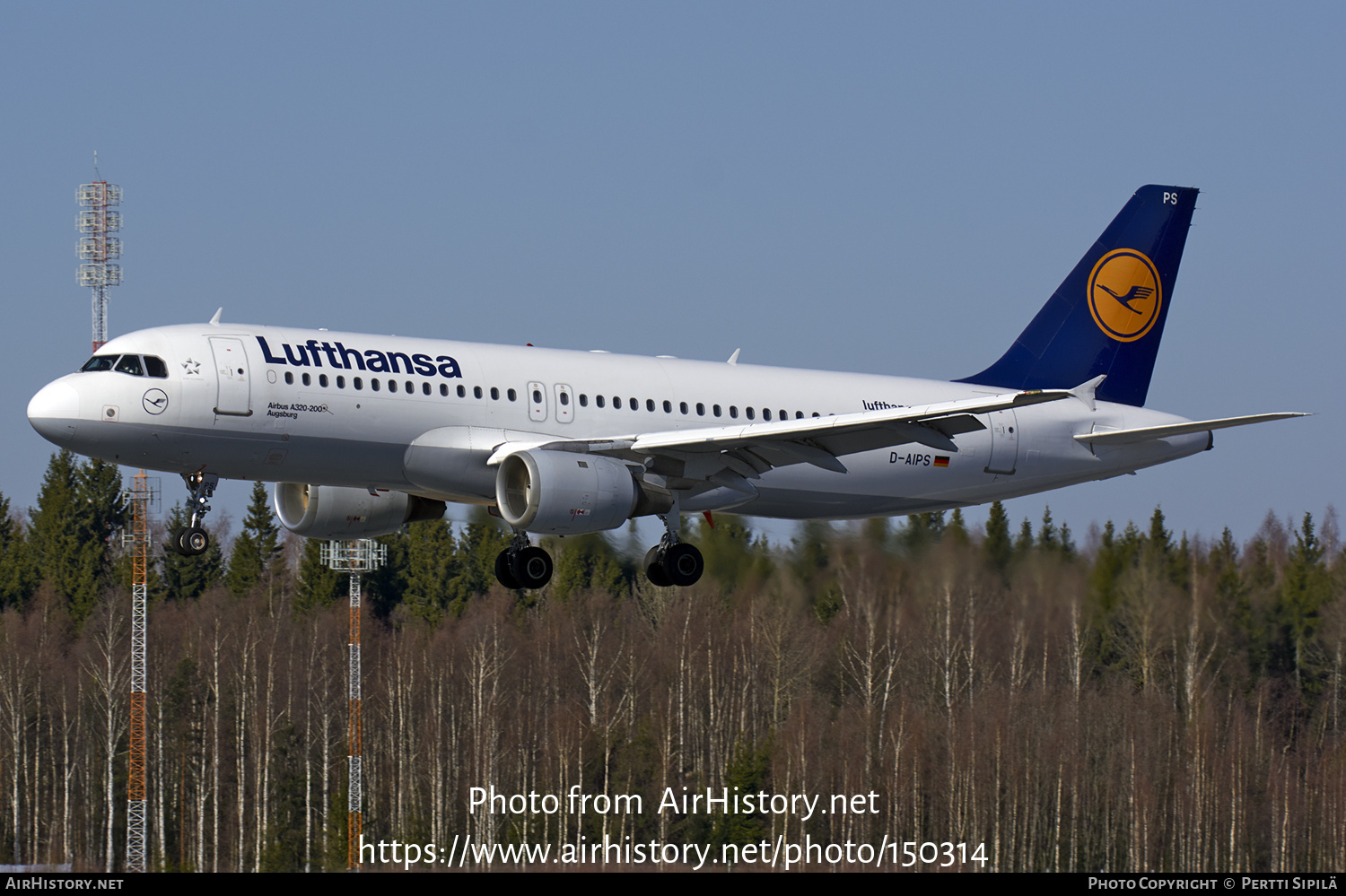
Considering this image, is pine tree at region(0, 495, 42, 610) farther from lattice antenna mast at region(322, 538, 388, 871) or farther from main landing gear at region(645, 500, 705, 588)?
main landing gear at region(645, 500, 705, 588)

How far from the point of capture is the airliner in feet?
96.8

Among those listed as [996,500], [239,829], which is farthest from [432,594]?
[996,500]

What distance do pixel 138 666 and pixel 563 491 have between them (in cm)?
3865

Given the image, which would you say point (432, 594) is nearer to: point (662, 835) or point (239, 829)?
point (239, 829)

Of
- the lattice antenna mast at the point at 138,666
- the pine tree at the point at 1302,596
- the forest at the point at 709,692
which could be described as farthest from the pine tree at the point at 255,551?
the pine tree at the point at 1302,596

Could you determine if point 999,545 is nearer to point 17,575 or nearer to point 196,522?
point 196,522

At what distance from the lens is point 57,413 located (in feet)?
95.0

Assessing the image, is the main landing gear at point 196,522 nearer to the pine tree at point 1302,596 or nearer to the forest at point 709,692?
the forest at point 709,692

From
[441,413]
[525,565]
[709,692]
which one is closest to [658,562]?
[525,565]

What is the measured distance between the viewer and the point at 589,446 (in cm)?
3172

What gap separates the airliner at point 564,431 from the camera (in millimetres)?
29516

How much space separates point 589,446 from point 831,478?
6.23 metres

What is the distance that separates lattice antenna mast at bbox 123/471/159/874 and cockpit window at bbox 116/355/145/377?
28.7 meters

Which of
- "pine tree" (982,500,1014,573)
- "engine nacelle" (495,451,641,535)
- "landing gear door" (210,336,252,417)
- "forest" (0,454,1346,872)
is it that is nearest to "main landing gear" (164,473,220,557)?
"landing gear door" (210,336,252,417)
